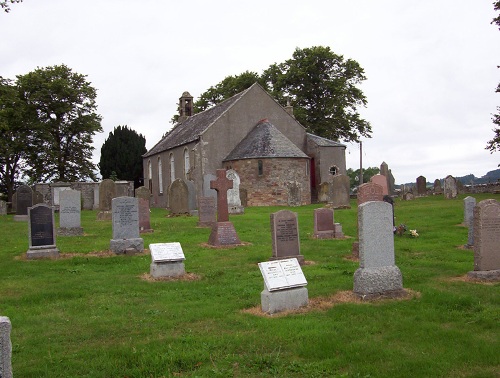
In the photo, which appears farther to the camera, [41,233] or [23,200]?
[23,200]

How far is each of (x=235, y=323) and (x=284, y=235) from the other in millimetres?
4639

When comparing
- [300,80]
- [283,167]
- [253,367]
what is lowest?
[253,367]

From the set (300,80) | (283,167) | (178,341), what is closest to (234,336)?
(178,341)

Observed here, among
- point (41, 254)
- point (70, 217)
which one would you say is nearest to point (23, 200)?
point (70, 217)

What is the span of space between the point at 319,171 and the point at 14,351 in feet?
119

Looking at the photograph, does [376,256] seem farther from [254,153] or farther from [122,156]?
[122,156]

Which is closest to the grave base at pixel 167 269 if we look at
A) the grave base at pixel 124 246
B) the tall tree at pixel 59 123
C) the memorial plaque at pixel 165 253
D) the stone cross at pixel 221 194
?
the memorial plaque at pixel 165 253

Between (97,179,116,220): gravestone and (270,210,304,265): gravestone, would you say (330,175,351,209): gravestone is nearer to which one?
(97,179,116,220): gravestone

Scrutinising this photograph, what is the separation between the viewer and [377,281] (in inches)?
323

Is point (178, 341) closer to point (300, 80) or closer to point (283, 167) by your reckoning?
point (283, 167)

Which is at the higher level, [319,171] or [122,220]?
[319,171]

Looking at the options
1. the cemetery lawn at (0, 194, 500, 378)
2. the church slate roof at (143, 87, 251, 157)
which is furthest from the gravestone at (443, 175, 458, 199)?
the cemetery lawn at (0, 194, 500, 378)

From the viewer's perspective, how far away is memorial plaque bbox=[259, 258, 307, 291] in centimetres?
763

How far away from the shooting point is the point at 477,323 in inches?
268
